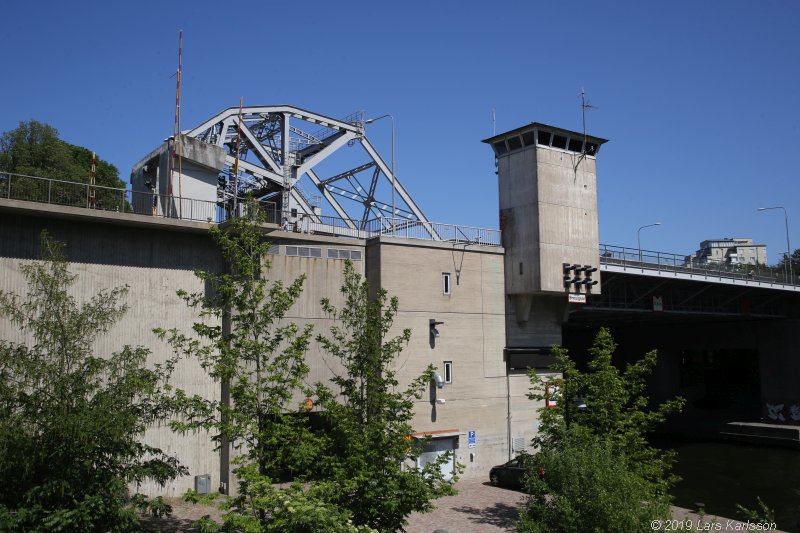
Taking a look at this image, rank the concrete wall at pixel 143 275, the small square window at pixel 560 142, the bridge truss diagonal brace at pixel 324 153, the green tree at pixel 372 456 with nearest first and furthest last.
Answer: the green tree at pixel 372 456
the concrete wall at pixel 143 275
the small square window at pixel 560 142
the bridge truss diagonal brace at pixel 324 153

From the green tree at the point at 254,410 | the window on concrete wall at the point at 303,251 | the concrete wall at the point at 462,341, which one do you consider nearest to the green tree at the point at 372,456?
the green tree at the point at 254,410

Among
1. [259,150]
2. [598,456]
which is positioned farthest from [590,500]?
[259,150]

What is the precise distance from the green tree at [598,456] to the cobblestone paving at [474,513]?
371 cm

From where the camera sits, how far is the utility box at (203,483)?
24.7 metres

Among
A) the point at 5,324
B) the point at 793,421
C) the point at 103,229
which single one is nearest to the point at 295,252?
the point at 103,229

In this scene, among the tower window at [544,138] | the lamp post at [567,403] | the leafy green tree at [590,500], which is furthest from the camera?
the tower window at [544,138]

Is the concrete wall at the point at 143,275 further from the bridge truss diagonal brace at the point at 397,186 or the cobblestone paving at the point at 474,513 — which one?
the bridge truss diagonal brace at the point at 397,186

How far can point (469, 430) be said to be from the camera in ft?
104

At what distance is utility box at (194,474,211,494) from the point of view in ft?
80.9

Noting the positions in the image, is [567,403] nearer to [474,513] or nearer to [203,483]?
[474,513]

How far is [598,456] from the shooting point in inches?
617

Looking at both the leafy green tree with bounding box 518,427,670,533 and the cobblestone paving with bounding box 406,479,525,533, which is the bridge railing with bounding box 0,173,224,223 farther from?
the leafy green tree with bounding box 518,427,670,533

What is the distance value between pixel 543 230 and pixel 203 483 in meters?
19.7

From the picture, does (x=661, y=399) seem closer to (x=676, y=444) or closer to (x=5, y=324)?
(x=676, y=444)
